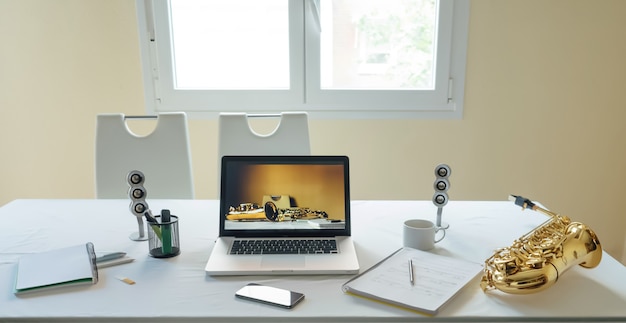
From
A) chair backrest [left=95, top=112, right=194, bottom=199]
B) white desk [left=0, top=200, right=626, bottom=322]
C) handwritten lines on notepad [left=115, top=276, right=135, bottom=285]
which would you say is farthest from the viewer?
chair backrest [left=95, top=112, right=194, bottom=199]

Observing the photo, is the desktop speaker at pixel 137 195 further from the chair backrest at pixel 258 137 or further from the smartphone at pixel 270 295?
the chair backrest at pixel 258 137

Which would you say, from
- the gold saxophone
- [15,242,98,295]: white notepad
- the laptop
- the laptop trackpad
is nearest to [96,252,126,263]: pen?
[15,242,98,295]: white notepad

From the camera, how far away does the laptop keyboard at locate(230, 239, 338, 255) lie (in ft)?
3.87

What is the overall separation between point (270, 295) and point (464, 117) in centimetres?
188

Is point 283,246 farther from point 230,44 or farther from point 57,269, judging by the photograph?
point 230,44

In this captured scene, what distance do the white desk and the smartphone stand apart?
0.05 feet

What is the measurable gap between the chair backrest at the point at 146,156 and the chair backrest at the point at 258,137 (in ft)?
0.57

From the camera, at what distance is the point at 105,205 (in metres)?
1.60

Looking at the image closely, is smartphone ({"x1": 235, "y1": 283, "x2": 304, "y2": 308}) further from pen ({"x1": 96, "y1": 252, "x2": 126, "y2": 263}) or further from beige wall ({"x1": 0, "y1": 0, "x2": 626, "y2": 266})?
beige wall ({"x1": 0, "y1": 0, "x2": 626, "y2": 266})

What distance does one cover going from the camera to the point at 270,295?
3.22 ft

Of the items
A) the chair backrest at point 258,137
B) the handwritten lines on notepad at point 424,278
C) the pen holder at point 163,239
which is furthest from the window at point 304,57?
the handwritten lines on notepad at point 424,278

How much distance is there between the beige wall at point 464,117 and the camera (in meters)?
2.41

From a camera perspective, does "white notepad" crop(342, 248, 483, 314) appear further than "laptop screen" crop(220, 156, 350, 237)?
No

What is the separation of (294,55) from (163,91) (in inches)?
30.3
